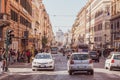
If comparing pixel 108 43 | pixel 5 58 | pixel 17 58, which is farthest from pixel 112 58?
pixel 108 43

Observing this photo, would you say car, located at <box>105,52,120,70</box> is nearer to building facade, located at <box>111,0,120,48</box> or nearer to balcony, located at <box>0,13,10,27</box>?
balcony, located at <box>0,13,10,27</box>

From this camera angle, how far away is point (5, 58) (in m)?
35.7

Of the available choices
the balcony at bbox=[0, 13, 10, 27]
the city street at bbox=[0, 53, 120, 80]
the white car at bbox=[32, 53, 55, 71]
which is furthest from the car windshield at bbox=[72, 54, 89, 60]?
the balcony at bbox=[0, 13, 10, 27]

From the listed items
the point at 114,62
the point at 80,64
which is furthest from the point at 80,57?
the point at 114,62

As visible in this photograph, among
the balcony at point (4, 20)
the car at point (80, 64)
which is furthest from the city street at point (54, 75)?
the balcony at point (4, 20)

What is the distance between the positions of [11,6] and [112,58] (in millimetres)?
22819

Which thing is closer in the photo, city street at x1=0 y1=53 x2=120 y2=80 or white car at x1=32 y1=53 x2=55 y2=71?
city street at x1=0 y1=53 x2=120 y2=80

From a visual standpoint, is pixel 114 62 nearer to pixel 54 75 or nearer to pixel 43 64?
pixel 43 64

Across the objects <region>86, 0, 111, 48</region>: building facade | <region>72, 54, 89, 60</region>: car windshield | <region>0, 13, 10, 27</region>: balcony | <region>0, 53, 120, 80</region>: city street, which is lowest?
<region>0, 53, 120, 80</region>: city street

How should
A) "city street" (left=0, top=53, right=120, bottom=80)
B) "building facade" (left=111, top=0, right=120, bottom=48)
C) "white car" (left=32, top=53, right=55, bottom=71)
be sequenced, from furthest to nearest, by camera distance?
"building facade" (left=111, top=0, right=120, bottom=48), "white car" (left=32, top=53, right=55, bottom=71), "city street" (left=0, top=53, right=120, bottom=80)

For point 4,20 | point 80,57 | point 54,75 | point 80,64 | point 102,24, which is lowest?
point 54,75

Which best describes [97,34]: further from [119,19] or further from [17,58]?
[17,58]

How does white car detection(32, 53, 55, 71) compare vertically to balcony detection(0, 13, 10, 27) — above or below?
below

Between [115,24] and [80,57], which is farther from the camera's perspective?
[115,24]
